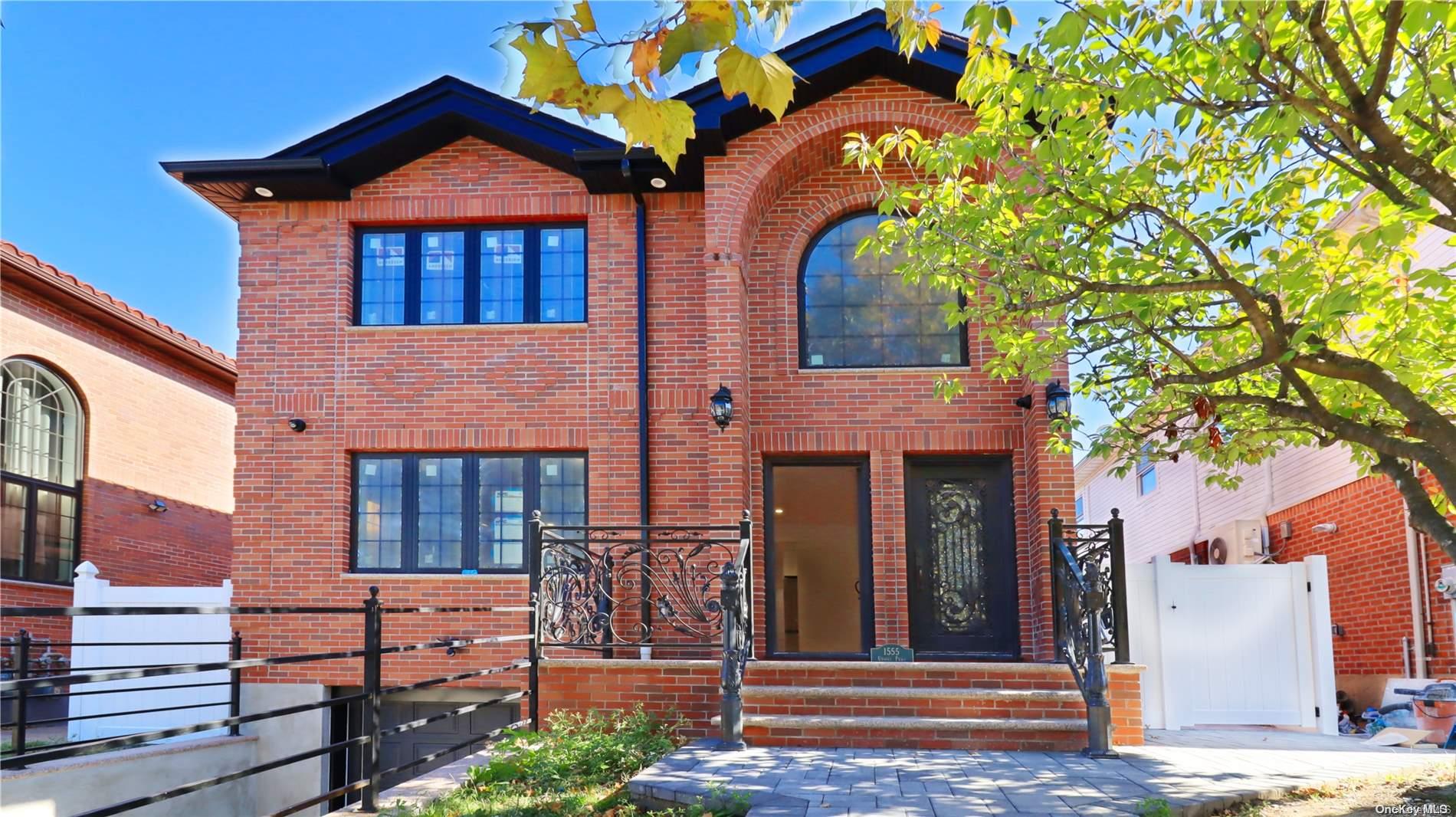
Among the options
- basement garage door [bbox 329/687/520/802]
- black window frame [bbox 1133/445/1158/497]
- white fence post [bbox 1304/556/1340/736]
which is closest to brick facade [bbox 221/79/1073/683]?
basement garage door [bbox 329/687/520/802]

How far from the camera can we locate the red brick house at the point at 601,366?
36.3ft

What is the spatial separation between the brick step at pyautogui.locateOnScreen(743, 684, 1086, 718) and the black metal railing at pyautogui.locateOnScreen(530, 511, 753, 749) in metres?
0.36

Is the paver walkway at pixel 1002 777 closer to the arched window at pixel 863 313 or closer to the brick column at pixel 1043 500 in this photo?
the brick column at pixel 1043 500

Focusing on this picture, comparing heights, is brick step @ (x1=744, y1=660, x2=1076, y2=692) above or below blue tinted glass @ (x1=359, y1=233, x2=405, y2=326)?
below

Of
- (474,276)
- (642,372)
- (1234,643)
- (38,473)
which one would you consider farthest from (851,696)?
(38,473)

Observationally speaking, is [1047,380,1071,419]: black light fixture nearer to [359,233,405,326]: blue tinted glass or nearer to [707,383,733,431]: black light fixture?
[707,383,733,431]: black light fixture

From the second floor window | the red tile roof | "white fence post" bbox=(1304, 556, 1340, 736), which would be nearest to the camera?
"white fence post" bbox=(1304, 556, 1340, 736)

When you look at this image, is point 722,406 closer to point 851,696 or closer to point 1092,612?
point 851,696

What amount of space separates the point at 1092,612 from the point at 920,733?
1.44 m

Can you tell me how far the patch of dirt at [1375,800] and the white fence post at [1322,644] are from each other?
304cm

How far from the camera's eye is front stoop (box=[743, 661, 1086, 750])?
8195 mm

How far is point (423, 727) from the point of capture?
1135cm

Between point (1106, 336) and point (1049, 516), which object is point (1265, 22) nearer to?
point (1106, 336)

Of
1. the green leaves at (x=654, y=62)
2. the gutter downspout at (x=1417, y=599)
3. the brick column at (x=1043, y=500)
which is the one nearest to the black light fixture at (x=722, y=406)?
the brick column at (x=1043, y=500)
